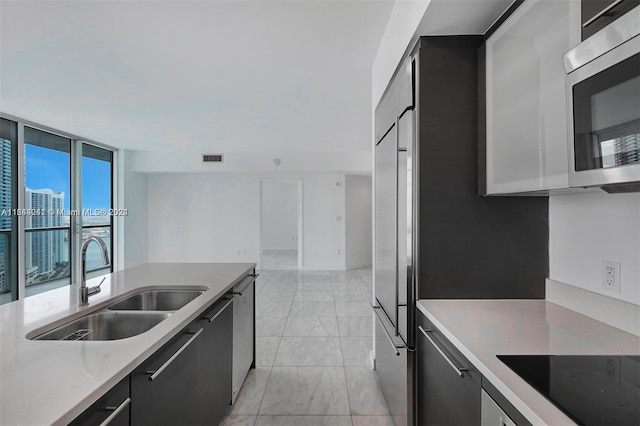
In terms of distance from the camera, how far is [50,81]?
3246mm

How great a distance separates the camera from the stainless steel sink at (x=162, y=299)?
78.2 inches

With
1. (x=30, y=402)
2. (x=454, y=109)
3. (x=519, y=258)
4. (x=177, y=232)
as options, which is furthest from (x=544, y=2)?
(x=177, y=232)

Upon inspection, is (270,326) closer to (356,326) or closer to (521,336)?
(356,326)

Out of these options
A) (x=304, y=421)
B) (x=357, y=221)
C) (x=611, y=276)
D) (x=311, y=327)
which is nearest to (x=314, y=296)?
(x=311, y=327)

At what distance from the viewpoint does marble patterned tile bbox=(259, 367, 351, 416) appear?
7.41ft

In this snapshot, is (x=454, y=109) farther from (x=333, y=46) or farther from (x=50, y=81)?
(x=50, y=81)

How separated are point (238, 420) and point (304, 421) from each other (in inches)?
16.9

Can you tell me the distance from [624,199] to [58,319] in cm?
230

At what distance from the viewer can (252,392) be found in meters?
2.47

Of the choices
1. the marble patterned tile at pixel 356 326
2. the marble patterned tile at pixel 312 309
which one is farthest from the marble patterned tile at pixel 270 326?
the marble patterned tile at pixel 356 326

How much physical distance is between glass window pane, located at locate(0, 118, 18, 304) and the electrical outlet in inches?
240

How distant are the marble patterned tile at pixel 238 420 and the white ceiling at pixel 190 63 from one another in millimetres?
2635

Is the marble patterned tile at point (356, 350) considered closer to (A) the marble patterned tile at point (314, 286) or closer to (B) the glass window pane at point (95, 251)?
(A) the marble patterned tile at point (314, 286)

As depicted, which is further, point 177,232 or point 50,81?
point 177,232
